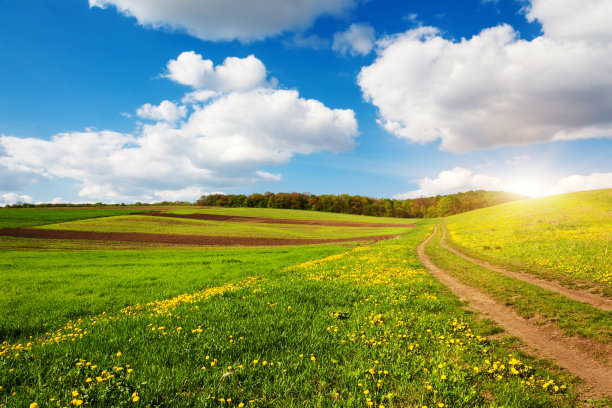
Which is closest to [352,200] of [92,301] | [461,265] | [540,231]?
[540,231]

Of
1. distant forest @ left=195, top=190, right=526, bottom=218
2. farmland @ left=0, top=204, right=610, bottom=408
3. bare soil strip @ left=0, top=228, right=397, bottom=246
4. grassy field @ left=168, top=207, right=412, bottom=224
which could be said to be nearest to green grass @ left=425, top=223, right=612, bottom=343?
farmland @ left=0, top=204, right=610, bottom=408

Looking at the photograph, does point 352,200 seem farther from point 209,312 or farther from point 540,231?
point 209,312

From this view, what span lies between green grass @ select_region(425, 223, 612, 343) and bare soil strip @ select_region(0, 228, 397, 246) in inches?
1312

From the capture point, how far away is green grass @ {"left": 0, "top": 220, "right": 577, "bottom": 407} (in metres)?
4.71

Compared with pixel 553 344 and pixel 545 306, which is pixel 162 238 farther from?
pixel 553 344

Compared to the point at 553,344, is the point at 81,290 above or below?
below

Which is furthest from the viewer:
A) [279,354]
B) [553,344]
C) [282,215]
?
[282,215]

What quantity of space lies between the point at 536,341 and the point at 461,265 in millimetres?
12533

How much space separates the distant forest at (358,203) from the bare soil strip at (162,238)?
347ft

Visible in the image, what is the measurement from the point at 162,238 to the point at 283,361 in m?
53.0

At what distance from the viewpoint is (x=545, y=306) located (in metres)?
10.0

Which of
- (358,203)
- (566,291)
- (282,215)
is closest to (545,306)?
(566,291)

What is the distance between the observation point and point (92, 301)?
12.2m

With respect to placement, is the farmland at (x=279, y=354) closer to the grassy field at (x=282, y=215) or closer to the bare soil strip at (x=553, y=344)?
the bare soil strip at (x=553, y=344)
